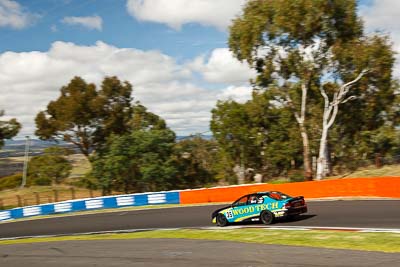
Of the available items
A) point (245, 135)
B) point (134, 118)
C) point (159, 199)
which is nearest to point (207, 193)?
point (159, 199)

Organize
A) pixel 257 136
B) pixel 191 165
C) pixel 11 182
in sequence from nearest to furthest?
pixel 257 136
pixel 191 165
pixel 11 182

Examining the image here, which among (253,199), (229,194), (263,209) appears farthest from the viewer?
(229,194)

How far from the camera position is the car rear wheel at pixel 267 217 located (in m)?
17.6

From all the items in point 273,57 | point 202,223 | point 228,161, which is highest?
point 273,57

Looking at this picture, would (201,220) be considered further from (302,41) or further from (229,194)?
(302,41)

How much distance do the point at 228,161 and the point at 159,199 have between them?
2283 centimetres

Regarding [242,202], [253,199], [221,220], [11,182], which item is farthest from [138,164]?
[253,199]

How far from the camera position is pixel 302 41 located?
124 feet

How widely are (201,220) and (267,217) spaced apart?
16.0 feet

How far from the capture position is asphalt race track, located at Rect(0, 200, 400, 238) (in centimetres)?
1669

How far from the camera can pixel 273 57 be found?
39.0m

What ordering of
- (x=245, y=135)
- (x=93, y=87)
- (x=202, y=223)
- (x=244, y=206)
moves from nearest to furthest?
(x=244, y=206), (x=202, y=223), (x=245, y=135), (x=93, y=87)

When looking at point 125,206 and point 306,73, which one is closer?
point 125,206

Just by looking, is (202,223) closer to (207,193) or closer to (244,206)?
(244,206)
